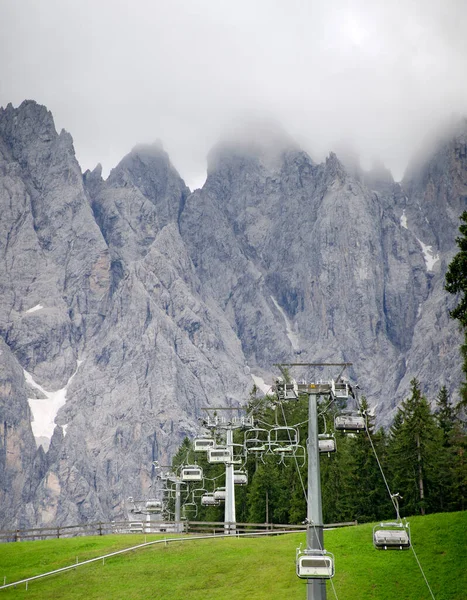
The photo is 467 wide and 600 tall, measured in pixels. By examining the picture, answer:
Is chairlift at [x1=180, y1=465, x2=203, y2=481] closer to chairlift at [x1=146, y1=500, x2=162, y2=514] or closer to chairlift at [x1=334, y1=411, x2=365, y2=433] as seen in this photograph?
chairlift at [x1=146, y1=500, x2=162, y2=514]

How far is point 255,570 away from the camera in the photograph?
5131 cm

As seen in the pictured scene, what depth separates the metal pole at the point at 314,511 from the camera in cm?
3441

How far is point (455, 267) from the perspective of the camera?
50.1 m

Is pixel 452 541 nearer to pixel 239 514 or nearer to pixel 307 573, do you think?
pixel 307 573

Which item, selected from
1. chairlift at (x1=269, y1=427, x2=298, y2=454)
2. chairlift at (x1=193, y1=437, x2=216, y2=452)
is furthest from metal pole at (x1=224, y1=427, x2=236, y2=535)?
chairlift at (x1=193, y1=437, x2=216, y2=452)

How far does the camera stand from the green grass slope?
155 ft

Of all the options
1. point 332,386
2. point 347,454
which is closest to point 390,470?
point 347,454

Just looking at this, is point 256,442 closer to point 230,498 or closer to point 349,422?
point 230,498

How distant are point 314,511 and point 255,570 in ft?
57.0

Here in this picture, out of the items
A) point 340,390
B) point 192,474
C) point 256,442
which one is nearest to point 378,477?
point 256,442

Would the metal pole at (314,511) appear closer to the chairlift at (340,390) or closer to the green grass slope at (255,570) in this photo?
the chairlift at (340,390)

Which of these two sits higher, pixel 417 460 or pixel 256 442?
pixel 256 442

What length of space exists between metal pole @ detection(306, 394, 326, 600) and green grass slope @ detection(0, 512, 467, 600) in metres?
12.2

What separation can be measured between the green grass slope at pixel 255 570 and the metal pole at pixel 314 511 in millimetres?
12174
